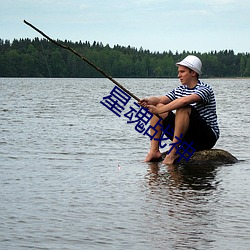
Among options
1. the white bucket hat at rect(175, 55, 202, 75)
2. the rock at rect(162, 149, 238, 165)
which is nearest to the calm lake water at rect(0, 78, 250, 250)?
the rock at rect(162, 149, 238, 165)

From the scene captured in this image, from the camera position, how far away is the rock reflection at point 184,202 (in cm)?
532

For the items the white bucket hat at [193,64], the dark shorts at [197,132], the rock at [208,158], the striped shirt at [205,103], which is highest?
the white bucket hat at [193,64]

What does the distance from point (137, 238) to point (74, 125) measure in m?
12.6

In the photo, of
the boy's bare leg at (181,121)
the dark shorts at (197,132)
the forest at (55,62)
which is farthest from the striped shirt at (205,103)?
the forest at (55,62)

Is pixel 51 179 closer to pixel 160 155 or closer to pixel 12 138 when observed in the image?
pixel 160 155

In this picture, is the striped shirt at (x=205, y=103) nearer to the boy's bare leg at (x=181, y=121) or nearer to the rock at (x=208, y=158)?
the boy's bare leg at (x=181, y=121)

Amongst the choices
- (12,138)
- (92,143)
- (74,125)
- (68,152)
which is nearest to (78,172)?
(68,152)

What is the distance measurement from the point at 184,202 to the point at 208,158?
10.1 feet

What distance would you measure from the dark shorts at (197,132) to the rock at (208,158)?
15 centimetres

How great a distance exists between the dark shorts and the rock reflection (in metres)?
0.31

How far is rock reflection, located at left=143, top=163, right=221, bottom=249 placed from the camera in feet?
17.4

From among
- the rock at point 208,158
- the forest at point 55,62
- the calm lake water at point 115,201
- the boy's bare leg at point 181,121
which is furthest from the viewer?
the forest at point 55,62

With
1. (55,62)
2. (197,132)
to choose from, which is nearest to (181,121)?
(197,132)

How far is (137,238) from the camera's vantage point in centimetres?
524
